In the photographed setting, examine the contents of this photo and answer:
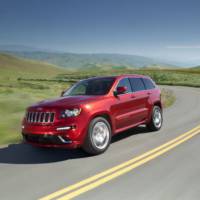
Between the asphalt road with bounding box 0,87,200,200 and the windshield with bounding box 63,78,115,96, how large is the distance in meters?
1.40

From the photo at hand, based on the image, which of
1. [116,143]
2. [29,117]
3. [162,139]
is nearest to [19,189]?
[29,117]

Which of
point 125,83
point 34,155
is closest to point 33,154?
point 34,155

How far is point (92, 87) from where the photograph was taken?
30.6ft

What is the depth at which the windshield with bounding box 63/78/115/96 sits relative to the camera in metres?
9.07

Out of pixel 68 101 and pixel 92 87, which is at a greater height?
pixel 92 87

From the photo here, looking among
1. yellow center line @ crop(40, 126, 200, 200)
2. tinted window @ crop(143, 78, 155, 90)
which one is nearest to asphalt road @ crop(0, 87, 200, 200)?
yellow center line @ crop(40, 126, 200, 200)

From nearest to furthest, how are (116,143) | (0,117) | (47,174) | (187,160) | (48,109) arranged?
(47,174) < (187,160) < (48,109) < (116,143) < (0,117)

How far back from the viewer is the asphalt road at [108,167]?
5.37 metres

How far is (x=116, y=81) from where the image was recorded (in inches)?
367

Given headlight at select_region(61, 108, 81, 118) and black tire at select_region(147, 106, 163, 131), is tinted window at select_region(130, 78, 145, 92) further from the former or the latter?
headlight at select_region(61, 108, 81, 118)

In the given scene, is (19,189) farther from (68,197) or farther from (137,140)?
(137,140)

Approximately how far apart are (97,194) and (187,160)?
2.62 meters

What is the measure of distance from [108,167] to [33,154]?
2265 mm

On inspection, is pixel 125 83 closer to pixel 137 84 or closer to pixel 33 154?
pixel 137 84
